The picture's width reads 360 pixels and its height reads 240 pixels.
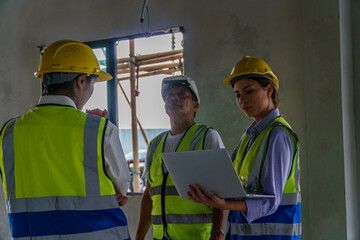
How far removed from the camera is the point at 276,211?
5.66 feet

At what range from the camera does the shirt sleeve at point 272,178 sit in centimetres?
163

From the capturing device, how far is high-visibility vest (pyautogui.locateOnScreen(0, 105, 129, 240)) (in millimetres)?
1596

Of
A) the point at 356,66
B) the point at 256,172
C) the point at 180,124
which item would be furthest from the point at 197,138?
the point at 356,66

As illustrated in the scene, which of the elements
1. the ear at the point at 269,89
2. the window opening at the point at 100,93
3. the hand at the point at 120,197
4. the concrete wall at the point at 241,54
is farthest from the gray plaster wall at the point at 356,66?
the window opening at the point at 100,93

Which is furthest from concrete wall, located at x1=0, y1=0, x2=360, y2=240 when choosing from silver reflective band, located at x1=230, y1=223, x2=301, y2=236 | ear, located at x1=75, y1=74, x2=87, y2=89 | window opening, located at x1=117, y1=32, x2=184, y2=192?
ear, located at x1=75, y1=74, x2=87, y2=89

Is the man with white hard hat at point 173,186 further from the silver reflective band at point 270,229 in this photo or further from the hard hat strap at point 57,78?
the hard hat strap at point 57,78

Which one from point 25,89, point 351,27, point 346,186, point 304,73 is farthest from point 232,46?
point 25,89

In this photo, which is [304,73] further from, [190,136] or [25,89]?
[25,89]

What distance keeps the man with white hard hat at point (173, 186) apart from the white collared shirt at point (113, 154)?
589 millimetres

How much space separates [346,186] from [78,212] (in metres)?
2.23

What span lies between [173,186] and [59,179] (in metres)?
0.80

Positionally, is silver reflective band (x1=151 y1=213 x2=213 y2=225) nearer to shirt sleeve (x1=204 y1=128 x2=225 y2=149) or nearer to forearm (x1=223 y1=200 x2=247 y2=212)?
shirt sleeve (x1=204 y1=128 x2=225 y2=149)

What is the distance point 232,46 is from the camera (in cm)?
366

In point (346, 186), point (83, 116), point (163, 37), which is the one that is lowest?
point (346, 186)
